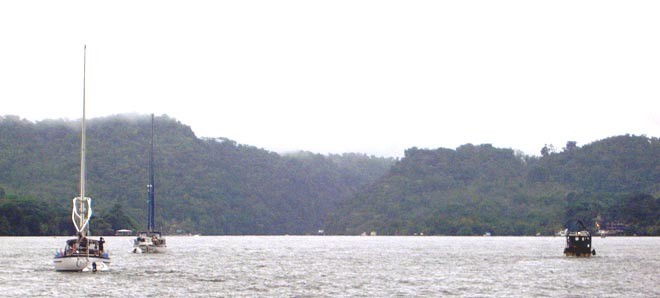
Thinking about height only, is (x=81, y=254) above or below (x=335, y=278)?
above

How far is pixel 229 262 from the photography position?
128m

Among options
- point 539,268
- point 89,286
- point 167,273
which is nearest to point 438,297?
point 89,286

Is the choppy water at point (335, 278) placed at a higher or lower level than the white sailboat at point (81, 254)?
lower

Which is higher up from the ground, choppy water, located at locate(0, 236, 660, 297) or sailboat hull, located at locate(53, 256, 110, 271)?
sailboat hull, located at locate(53, 256, 110, 271)

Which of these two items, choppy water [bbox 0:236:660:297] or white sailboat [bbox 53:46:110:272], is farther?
white sailboat [bbox 53:46:110:272]

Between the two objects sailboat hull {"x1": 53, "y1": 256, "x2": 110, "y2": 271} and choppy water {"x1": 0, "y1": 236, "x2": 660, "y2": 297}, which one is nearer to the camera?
choppy water {"x1": 0, "y1": 236, "x2": 660, "y2": 297}

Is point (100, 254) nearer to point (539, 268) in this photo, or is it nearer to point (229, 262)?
point (229, 262)

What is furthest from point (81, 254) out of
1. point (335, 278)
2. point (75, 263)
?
point (335, 278)

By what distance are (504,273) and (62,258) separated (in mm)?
46337

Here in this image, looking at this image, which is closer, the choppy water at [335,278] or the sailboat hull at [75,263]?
the choppy water at [335,278]

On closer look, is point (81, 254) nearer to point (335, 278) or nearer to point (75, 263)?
point (75, 263)

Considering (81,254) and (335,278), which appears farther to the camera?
(335,278)

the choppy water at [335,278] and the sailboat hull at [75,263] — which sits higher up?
the sailboat hull at [75,263]

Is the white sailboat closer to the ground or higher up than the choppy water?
higher up
